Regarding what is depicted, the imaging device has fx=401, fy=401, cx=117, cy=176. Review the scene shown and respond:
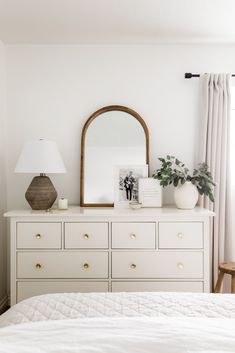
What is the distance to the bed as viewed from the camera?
1204 millimetres

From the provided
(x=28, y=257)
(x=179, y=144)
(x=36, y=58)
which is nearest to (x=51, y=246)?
(x=28, y=257)

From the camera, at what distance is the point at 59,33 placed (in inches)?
133

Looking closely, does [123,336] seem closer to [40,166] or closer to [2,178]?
[40,166]

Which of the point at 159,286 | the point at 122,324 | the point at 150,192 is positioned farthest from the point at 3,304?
the point at 122,324

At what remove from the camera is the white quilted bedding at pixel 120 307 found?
64.4 inches

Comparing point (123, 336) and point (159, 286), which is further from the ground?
point (123, 336)

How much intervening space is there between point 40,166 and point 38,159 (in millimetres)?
61

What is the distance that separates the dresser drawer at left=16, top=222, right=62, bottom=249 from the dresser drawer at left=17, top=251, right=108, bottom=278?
6 centimetres

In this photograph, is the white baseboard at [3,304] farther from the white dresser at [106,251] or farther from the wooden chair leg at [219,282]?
the wooden chair leg at [219,282]

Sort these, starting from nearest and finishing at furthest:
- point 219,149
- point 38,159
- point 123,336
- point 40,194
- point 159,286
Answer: point 123,336, point 159,286, point 38,159, point 40,194, point 219,149

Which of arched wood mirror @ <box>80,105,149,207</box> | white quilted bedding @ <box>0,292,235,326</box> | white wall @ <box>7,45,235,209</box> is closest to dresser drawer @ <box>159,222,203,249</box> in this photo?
arched wood mirror @ <box>80,105,149,207</box>

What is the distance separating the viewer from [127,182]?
11.6ft

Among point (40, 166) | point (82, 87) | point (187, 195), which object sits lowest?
point (187, 195)

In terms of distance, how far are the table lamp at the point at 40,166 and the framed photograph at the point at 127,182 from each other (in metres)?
0.54
